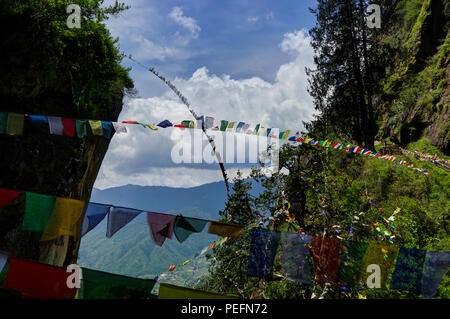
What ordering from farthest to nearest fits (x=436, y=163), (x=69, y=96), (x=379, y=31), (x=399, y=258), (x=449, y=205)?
(x=379, y=31) < (x=436, y=163) < (x=449, y=205) < (x=69, y=96) < (x=399, y=258)

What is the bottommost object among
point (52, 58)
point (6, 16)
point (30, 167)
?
point (30, 167)

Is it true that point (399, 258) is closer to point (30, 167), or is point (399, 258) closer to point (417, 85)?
point (30, 167)

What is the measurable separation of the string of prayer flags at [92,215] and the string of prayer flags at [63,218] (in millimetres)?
123

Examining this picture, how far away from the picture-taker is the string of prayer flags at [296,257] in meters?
5.06

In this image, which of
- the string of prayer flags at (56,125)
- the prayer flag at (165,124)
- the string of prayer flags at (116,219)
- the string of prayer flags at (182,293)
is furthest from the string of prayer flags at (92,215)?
the prayer flag at (165,124)

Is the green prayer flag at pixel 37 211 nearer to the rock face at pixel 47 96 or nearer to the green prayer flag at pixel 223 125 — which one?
the rock face at pixel 47 96

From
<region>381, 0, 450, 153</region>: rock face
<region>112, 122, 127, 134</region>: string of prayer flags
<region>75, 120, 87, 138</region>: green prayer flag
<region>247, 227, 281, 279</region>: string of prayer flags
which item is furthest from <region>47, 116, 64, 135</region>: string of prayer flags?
<region>381, 0, 450, 153</region>: rock face

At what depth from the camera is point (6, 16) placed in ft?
25.0

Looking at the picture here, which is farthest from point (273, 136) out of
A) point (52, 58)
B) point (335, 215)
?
point (52, 58)

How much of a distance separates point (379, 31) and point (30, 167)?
20662 millimetres

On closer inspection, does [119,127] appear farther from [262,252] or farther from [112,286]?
[262,252]

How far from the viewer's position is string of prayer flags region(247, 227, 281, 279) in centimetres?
493

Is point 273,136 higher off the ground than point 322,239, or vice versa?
point 273,136

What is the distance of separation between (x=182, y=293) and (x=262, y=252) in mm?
1572
